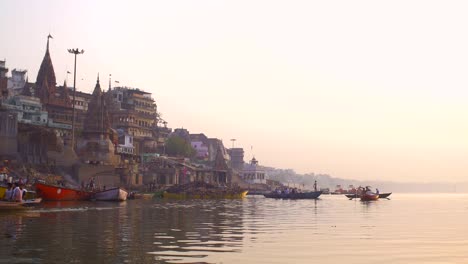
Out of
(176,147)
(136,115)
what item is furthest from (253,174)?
(136,115)

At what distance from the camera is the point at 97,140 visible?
10069 centimetres

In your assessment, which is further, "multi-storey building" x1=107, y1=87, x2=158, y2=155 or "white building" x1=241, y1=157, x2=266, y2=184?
"white building" x1=241, y1=157, x2=266, y2=184

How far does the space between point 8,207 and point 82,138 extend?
67.7 metres

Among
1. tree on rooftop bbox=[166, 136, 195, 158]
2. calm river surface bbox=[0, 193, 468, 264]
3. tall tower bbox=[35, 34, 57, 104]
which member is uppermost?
tall tower bbox=[35, 34, 57, 104]

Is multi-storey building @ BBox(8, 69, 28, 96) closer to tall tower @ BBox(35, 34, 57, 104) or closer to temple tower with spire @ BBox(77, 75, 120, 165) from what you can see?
tall tower @ BBox(35, 34, 57, 104)

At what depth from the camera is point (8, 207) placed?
36125 millimetres

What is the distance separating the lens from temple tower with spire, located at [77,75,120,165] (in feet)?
325

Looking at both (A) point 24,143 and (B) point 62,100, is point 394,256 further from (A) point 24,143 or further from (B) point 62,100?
(B) point 62,100

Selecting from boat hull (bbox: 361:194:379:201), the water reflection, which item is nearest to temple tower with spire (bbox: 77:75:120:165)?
boat hull (bbox: 361:194:379:201)

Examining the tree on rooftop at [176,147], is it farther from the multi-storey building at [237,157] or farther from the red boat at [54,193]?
the red boat at [54,193]

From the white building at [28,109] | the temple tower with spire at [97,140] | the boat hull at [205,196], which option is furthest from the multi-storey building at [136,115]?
the boat hull at [205,196]

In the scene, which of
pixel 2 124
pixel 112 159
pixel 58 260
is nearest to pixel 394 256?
pixel 58 260

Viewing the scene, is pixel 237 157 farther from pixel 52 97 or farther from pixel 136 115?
pixel 52 97

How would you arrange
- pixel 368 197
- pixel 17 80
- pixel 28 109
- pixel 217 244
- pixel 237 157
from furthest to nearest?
pixel 237 157 < pixel 17 80 < pixel 28 109 < pixel 368 197 < pixel 217 244
